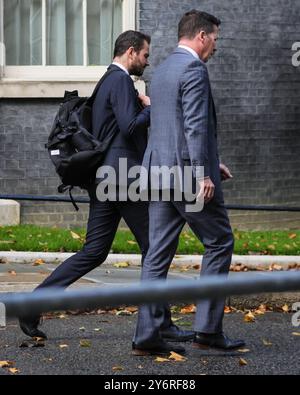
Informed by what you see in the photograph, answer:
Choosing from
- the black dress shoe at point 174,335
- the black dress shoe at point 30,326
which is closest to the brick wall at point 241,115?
the black dress shoe at point 30,326

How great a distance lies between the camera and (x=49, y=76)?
13062 mm

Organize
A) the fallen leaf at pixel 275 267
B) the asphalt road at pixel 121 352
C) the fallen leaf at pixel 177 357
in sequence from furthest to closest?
the fallen leaf at pixel 275 267, the fallen leaf at pixel 177 357, the asphalt road at pixel 121 352

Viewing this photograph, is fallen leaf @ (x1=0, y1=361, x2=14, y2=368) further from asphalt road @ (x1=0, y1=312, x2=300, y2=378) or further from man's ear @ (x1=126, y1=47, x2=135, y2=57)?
man's ear @ (x1=126, y1=47, x2=135, y2=57)

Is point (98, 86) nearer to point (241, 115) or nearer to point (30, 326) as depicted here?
point (30, 326)

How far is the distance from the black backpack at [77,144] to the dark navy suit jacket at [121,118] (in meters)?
0.05

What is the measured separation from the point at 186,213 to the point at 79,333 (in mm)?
1321

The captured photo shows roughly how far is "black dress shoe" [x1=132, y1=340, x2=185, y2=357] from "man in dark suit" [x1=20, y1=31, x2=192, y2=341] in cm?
32

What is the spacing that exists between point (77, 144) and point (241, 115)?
6.88 m

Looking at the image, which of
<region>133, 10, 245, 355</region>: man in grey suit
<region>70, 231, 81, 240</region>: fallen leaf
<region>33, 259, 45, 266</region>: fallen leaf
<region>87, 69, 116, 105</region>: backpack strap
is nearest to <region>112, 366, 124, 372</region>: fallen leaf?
<region>133, 10, 245, 355</region>: man in grey suit

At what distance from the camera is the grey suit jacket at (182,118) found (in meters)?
6.18

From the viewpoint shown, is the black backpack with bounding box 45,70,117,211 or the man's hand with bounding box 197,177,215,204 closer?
the man's hand with bounding box 197,177,215,204

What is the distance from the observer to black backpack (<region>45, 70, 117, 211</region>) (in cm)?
675

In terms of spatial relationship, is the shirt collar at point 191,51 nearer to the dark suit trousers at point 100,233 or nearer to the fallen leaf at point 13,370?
the dark suit trousers at point 100,233
